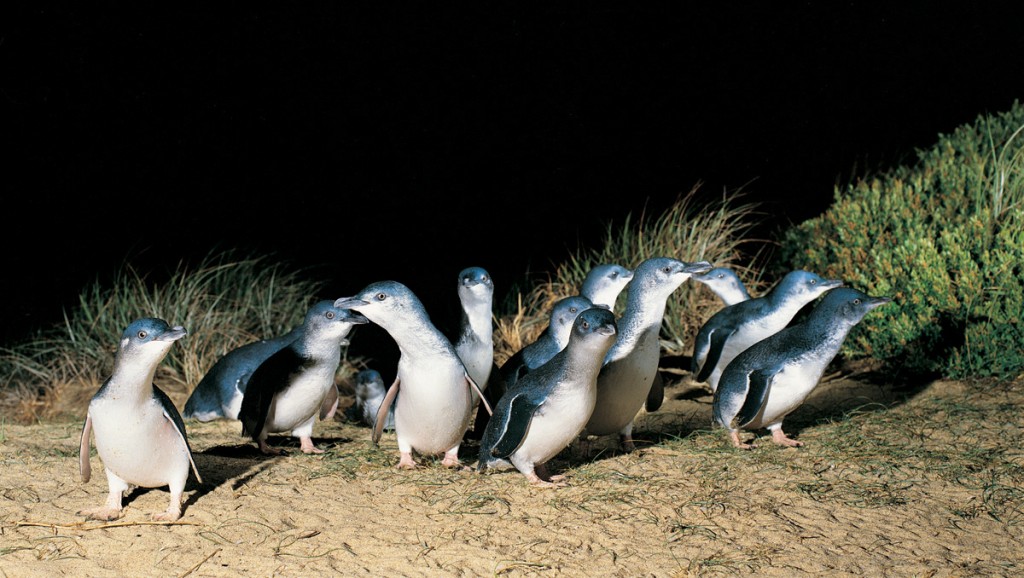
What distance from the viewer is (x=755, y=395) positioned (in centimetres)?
487

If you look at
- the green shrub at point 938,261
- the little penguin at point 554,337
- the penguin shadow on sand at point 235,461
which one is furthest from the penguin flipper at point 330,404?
the green shrub at point 938,261

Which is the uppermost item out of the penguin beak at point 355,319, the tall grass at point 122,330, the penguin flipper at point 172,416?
the penguin beak at point 355,319

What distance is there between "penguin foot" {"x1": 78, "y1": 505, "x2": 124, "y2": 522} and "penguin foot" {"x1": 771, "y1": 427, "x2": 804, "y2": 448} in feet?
10.3

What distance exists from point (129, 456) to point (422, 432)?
134 cm

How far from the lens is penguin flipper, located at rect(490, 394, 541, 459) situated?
4.21 metres

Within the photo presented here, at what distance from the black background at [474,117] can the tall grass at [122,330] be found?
1282 mm

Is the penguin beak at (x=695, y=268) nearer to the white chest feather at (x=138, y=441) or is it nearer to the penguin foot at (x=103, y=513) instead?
the white chest feather at (x=138, y=441)

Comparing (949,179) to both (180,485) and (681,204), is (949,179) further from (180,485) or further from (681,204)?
(180,485)

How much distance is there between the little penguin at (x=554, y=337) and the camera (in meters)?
5.25

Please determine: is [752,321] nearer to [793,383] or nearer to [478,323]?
[793,383]

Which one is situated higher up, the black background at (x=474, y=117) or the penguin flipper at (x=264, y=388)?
the black background at (x=474, y=117)

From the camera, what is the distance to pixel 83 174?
31.2ft

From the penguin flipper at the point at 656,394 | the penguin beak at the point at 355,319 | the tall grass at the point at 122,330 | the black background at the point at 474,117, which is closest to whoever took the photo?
the penguin beak at the point at 355,319

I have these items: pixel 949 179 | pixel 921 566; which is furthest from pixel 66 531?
pixel 949 179
